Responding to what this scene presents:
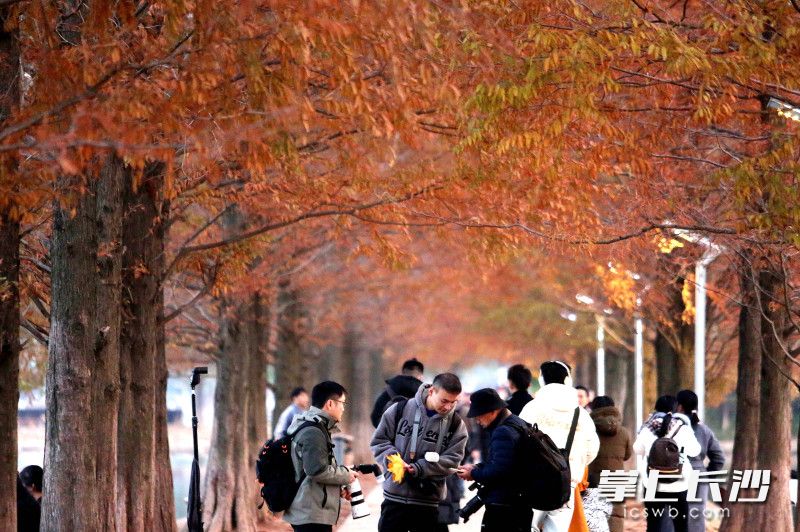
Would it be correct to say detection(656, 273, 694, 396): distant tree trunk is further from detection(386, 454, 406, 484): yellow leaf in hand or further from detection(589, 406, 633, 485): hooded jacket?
detection(386, 454, 406, 484): yellow leaf in hand

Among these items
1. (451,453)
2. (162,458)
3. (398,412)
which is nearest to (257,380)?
(162,458)

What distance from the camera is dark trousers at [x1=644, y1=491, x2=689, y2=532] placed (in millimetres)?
13492

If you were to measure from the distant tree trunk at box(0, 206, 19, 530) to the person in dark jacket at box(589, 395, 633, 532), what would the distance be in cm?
648

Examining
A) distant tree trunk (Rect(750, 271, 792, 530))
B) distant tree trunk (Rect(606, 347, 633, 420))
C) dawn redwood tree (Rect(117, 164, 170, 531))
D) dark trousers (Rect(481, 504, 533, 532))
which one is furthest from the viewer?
distant tree trunk (Rect(606, 347, 633, 420))

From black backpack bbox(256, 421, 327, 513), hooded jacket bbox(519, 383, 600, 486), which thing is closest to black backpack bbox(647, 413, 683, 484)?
hooded jacket bbox(519, 383, 600, 486)

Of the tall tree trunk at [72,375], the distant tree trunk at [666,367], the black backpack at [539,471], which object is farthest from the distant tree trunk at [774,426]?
the tall tree trunk at [72,375]

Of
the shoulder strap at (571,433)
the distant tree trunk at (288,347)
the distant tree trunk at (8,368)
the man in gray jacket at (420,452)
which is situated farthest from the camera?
the distant tree trunk at (288,347)

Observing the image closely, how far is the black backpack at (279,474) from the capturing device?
993 centimetres

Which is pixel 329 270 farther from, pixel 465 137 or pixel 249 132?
pixel 249 132

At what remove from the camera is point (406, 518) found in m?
10.6

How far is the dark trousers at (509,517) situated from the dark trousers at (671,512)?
14.3ft

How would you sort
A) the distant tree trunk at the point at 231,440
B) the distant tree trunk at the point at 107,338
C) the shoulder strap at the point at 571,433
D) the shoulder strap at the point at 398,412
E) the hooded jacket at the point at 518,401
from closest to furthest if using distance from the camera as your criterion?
the shoulder strap at the point at 571,433 → the shoulder strap at the point at 398,412 → the distant tree trunk at the point at 107,338 → the hooded jacket at the point at 518,401 → the distant tree trunk at the point at 231,440

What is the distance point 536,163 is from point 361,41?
10.0 feet

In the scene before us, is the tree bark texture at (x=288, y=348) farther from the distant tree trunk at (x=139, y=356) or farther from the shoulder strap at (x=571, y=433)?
the shoulder strap at (x=571, y=433)
